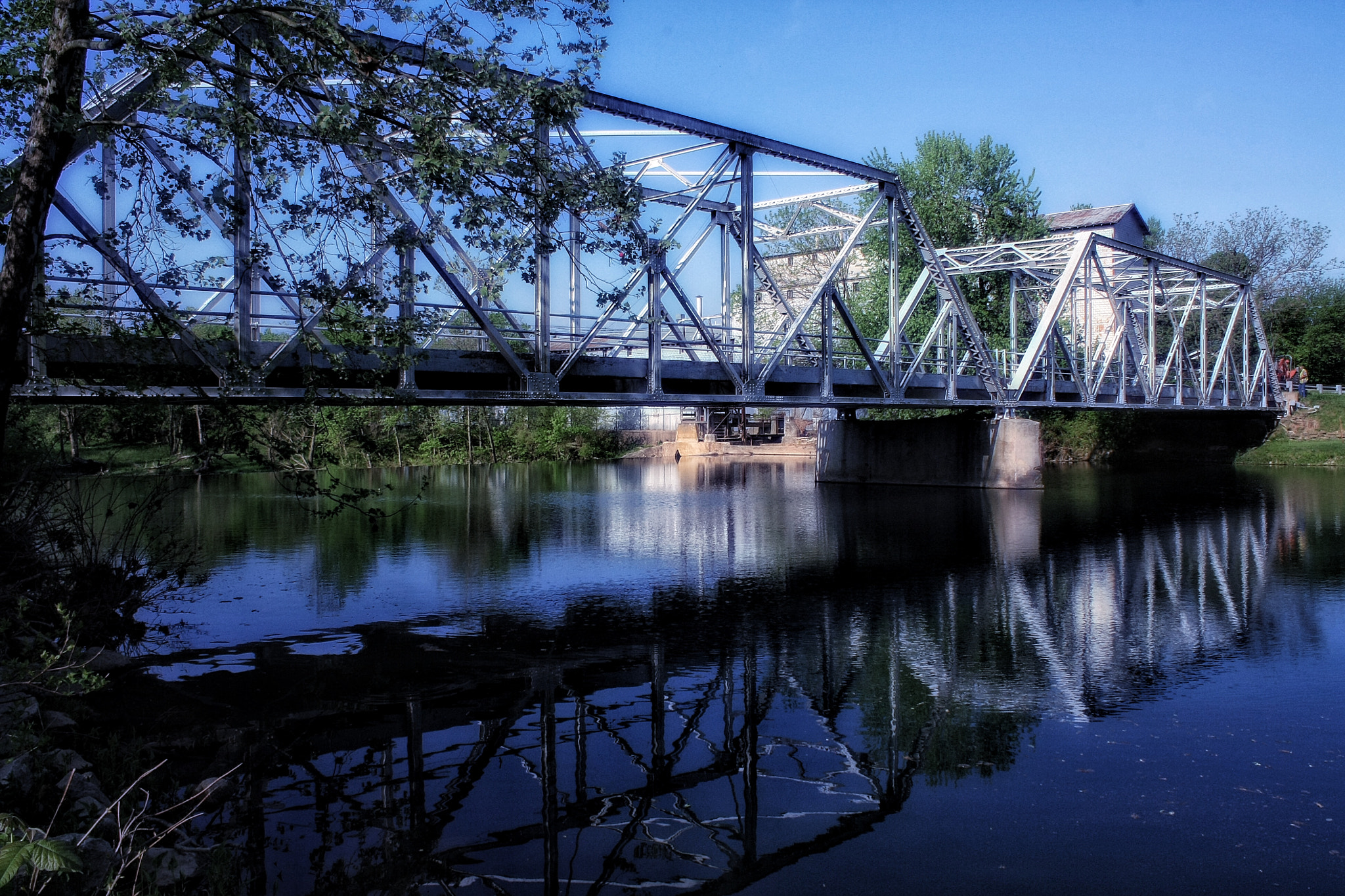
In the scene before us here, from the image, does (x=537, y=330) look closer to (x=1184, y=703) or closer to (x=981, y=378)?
(x=1184, y=703)

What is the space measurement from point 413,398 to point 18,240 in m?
7.04

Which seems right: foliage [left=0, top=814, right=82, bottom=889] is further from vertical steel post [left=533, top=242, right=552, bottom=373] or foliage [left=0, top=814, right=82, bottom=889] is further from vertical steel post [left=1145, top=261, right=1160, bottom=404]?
vertical steel post [left=1145, top=261, right=1160, bottom=404]

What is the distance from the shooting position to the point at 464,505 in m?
39.0

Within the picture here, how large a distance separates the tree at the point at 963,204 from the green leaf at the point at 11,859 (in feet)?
207

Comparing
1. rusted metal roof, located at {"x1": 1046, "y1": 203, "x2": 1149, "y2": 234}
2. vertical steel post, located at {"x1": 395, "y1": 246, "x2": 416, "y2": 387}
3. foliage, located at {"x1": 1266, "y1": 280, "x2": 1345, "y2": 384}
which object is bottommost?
vertical steel post, located at {"x1": 395, "y1": 246, "x2": 416, "y2": 387}

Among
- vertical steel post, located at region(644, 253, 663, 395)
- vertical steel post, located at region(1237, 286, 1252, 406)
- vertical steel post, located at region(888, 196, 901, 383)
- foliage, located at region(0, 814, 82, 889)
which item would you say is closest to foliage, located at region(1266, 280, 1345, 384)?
vertical steel post, located at region(1237, 286, 1252, 406)

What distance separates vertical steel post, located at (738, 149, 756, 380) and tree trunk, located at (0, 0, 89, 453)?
820 inches

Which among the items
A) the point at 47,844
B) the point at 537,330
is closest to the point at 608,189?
the point at 47,844

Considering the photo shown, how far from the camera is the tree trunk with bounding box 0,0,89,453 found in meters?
9.72

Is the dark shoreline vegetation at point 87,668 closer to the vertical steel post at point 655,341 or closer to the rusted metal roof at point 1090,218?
the vertical steel post at point 655,341

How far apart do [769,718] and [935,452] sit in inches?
1414

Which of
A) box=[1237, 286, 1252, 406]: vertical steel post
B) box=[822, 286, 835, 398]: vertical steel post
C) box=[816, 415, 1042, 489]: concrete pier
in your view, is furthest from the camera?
box=[1237, 286, 1252, 406]: vertical steel post

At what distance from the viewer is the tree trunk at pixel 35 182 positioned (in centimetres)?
972

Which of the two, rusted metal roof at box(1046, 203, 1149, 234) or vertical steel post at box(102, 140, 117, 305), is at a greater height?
rusted metal roof at box(1046, 203, 1149, 234)
